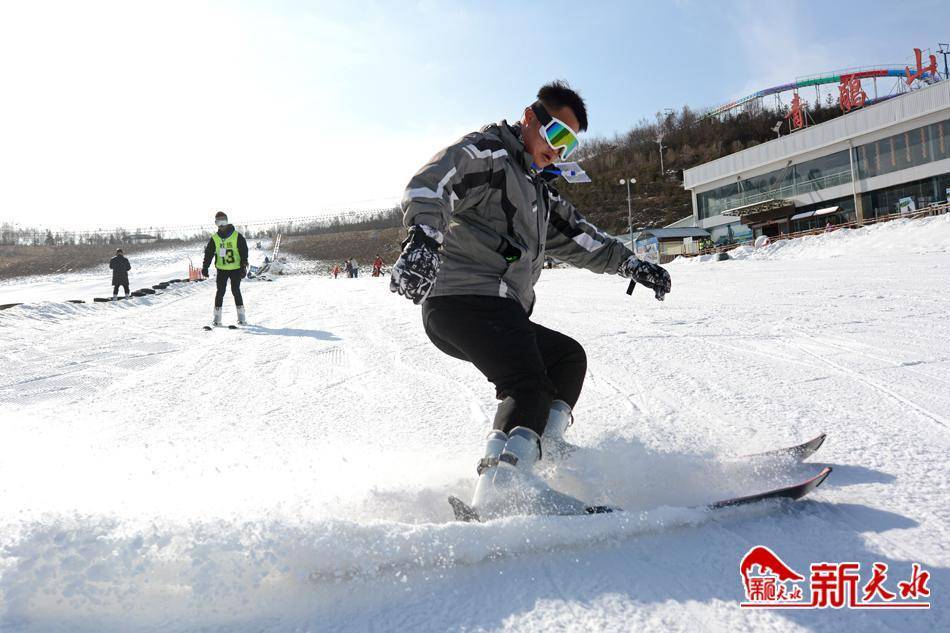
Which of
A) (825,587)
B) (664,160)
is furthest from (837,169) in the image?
(825,587)

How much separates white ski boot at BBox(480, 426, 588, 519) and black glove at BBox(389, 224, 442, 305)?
55 cm

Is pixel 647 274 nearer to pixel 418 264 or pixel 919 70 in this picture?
pixel 418 264

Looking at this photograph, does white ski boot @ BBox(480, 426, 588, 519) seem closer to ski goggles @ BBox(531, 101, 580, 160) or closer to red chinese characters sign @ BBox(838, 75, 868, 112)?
ski goggles @ BBox(531, 101, 580, 160)

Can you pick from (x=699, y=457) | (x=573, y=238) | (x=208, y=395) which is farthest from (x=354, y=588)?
(x=208, y=395)

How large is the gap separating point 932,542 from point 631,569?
814mm

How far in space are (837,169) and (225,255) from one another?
37.8 meters

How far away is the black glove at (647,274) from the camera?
2654 mm

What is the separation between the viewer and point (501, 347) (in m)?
1.87

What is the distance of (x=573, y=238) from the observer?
2.63 meters

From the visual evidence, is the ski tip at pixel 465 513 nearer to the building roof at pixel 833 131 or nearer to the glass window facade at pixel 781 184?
the building roof at pixel 833 131

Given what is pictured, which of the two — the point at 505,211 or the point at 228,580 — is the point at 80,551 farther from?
the point at 505,211

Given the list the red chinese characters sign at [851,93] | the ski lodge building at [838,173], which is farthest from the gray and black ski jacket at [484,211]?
the red chinese characters sign at [851,93]

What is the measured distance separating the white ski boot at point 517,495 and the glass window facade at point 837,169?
3757 cm

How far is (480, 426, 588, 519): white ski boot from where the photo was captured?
160 cm
